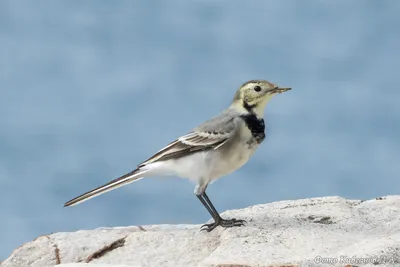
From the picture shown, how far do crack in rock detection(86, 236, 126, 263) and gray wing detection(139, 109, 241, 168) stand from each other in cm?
69

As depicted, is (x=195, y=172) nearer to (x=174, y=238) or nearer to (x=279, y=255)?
(x=174, y=238)

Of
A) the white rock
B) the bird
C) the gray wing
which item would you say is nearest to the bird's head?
the bird

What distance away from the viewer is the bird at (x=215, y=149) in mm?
7922

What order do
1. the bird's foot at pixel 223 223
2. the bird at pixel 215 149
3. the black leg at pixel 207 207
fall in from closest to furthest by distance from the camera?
the bird at pixel 215 149
the bird's foot at pixel 223 223
the black leg at pixel 207 207

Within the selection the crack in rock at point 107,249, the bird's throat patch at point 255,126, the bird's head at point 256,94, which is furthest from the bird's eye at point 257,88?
the crack in rock at point 107,249

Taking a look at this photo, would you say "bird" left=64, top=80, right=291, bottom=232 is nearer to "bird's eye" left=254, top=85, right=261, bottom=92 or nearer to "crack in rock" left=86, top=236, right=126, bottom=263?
"bird's eye" left=254, top=85, right=261, bottom=92

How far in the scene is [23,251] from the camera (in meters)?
8.40

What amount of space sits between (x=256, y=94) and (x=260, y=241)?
1332 millimetres

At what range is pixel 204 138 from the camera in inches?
314

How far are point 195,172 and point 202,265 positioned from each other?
1.25 m

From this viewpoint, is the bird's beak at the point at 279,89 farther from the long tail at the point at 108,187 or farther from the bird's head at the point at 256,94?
the long tail at the point at 108,187

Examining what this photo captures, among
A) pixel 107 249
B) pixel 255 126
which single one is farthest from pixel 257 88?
pixel 107 249

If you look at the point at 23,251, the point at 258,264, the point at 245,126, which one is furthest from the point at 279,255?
the point at 23,251

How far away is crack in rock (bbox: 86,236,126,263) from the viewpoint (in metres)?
8.02
